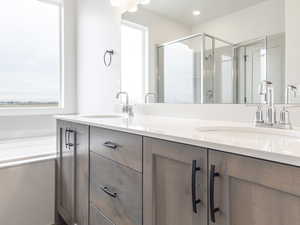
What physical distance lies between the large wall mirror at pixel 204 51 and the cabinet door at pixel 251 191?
67 centimetres

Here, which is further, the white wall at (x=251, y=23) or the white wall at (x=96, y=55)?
the white wall at (x=96, y=55)

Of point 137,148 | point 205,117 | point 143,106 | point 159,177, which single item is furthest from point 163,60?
point 159,177

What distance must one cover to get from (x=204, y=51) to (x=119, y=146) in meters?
0.85

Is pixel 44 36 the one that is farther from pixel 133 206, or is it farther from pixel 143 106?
pixel 133 206

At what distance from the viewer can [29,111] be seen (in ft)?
8.48

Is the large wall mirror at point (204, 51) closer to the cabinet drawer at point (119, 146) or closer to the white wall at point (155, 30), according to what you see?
the white wall at point (155, 30)

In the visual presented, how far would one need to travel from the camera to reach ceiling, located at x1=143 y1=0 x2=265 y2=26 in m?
1.39

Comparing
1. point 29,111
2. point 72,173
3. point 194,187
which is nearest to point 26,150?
point 29,111

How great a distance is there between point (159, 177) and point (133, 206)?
0.84 ft

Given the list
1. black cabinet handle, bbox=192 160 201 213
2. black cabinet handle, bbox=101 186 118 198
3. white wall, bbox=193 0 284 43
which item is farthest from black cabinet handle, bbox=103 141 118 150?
white wall, bbox=193 0 284 43

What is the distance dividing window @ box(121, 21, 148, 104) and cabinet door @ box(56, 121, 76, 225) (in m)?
0.65

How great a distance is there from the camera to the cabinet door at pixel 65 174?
1680 mm

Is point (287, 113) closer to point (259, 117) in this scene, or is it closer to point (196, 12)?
point (259, 117)

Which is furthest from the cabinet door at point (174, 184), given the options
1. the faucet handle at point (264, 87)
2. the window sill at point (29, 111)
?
the window sill at point (29, 111)
